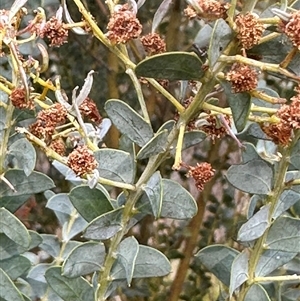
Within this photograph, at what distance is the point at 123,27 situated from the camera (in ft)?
1.37

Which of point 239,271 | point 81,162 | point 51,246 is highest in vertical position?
point 81,162

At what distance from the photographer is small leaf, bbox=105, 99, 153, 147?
1.54ft

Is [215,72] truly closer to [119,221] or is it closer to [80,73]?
[119,221]

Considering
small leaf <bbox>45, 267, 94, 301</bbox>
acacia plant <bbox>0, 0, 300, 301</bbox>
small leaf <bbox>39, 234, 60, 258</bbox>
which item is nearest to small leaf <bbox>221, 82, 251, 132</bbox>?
acacia plant <bbox>0, 0, 300, 301</bbox>

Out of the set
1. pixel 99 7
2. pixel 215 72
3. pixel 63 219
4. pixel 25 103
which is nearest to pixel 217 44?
pixel 215 72

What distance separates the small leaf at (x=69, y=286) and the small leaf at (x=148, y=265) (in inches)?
1.2

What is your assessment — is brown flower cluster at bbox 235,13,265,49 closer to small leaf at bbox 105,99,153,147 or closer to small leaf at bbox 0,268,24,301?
small leaf at bbox 105,99,153,147

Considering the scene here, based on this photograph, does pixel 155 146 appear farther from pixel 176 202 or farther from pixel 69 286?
pixel 69 286

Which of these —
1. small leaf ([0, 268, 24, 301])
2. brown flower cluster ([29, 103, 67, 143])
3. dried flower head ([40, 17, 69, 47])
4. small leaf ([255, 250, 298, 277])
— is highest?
dried flower head ([40, 17, 69, 47])

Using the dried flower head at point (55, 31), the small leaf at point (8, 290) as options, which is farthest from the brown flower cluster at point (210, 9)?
the small leaf at point (8, 290)

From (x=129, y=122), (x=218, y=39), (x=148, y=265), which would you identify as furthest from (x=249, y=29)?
(x=148, y=265)

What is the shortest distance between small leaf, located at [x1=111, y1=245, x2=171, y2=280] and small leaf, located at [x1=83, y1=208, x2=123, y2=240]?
5 cm

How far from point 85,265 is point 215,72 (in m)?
0.20

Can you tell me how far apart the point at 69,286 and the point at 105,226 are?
0.09 meters
